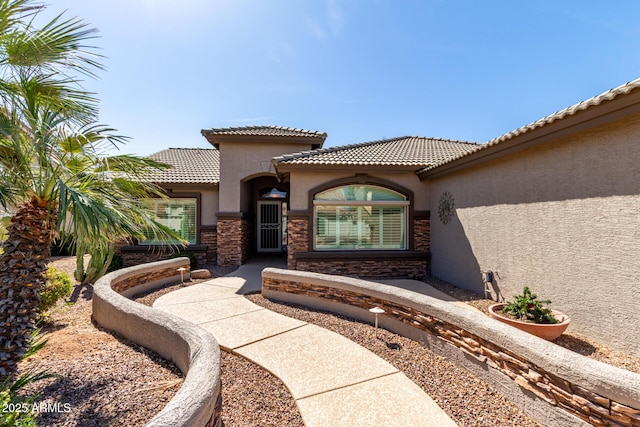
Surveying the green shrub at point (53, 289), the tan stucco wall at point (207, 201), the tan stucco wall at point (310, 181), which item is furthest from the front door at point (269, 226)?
the green shrub at point (53, 289)

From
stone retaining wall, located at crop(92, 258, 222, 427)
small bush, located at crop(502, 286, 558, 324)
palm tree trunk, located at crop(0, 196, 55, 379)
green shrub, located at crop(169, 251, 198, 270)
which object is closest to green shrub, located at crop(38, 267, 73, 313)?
stone retaining wall, located at crop(92, 258, 222, 427)

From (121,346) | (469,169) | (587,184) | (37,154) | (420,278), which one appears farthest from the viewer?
(420,278)

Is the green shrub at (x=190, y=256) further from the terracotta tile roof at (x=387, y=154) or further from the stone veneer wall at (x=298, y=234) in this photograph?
the terracotta tile roof at (x=387, y=154)

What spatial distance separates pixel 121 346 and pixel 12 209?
2544 mm

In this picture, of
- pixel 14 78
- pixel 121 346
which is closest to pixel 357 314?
pixel 121 346

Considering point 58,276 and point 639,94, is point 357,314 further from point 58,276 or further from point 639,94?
point 58,276

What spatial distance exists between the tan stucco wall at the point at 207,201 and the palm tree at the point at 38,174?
30.4 feet

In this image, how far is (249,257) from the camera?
1463 cm

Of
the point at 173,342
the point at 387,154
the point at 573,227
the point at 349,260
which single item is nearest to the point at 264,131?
the point at 387,154

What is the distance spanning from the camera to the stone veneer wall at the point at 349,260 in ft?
33.8

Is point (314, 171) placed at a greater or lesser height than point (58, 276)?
greater

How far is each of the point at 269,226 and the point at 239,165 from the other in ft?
14.3

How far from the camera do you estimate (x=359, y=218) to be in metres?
10.7

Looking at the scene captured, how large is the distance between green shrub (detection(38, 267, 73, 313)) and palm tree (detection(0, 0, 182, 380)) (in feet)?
10.1
